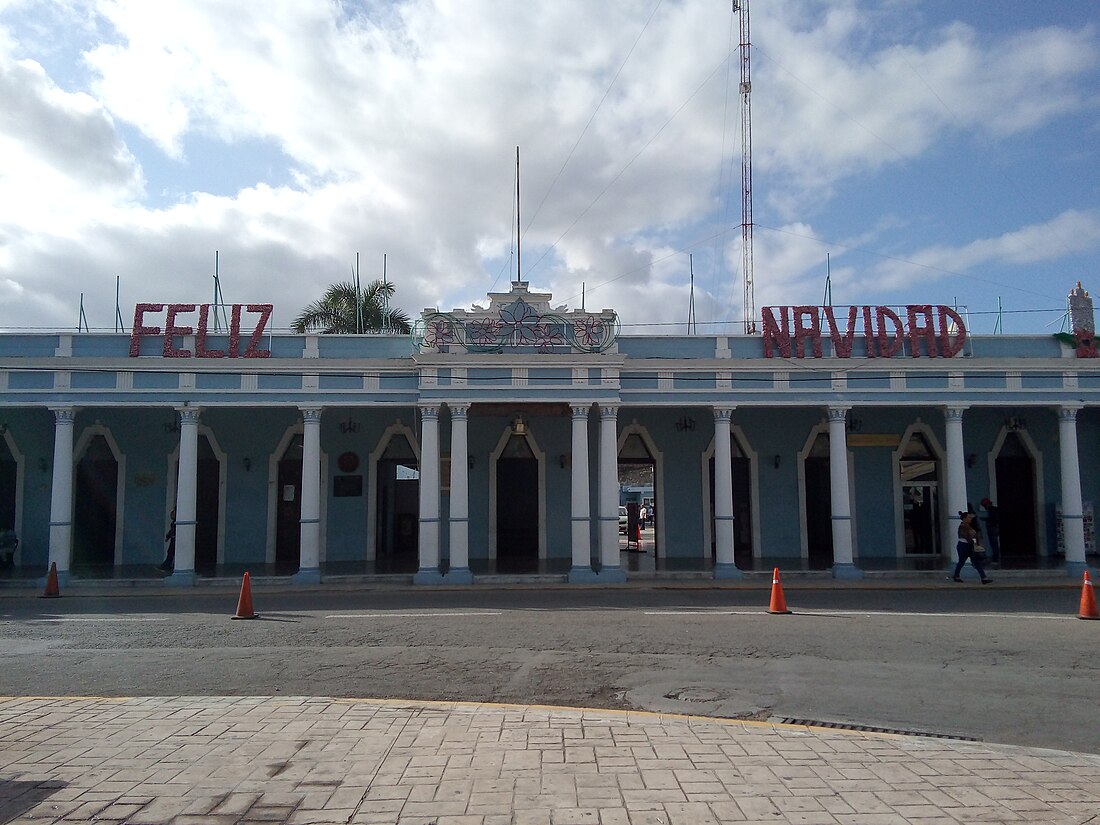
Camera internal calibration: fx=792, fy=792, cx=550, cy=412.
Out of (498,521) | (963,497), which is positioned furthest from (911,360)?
(498,521)

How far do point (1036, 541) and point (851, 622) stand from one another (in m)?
12.6

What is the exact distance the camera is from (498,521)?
20875mm

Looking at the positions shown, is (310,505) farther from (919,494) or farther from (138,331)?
(919,494)

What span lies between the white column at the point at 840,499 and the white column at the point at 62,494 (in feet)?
55.7

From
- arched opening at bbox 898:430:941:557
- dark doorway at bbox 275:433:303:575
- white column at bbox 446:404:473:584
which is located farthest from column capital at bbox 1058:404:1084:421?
dark doorway at bbox 275:433:303:575

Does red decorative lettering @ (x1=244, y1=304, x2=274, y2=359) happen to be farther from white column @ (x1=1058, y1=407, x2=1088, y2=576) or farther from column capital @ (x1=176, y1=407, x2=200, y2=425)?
white column @ (x1=1058, y1=407, x2=1088, y2=576)

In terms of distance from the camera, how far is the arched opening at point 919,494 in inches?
831

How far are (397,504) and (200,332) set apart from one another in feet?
22.4

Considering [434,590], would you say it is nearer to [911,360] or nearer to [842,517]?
[842,517]

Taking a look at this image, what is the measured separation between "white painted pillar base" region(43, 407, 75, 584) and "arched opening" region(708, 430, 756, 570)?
1516cm

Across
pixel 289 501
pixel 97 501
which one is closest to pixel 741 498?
pixel 289 501

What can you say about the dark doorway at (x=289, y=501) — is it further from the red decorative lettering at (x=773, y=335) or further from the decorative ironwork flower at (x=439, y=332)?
the red decorative lettering at (x=773, y=335)

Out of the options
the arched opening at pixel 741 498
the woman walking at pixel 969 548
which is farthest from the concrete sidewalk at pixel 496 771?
the arched opening at pixel 741 498

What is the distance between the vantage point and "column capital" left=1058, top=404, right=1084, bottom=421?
18.6m
